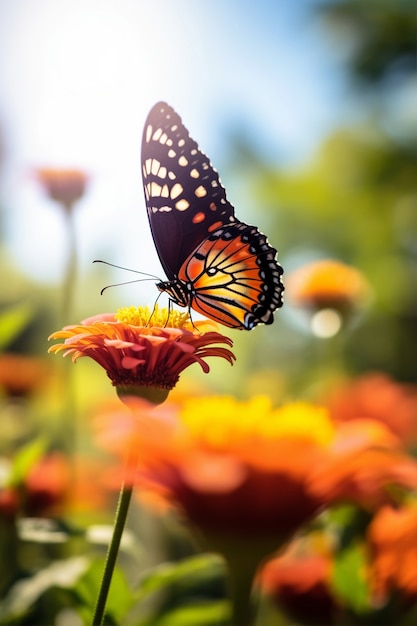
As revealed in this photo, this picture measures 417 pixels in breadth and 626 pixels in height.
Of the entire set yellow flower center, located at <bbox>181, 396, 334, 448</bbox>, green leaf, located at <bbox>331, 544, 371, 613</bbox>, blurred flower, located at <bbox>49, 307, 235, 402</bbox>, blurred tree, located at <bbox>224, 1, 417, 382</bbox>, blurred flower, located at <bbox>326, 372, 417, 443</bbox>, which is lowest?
green leaf, located at <bbox>331, 544, 371, 613</bbox>

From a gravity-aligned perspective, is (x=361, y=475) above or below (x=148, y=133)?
below

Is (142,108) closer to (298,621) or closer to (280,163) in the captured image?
(298,621)

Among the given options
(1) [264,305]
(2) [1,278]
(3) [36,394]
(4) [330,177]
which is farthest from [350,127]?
(1) [264,305]

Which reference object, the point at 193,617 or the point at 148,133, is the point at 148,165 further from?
the point at 193,617

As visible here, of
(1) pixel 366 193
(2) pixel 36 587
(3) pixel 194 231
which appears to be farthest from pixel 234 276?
(1) pixel 366 193

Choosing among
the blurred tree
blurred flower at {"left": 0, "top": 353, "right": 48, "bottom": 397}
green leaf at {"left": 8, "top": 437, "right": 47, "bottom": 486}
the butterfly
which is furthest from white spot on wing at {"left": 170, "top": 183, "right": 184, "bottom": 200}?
the blurred tree

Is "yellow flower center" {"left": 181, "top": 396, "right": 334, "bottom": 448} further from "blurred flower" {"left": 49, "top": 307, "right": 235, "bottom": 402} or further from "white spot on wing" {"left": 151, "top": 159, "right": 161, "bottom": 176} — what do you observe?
"white spot on wing" {"left": 151, "top": 159, "right": 161, "bottom": 176}
